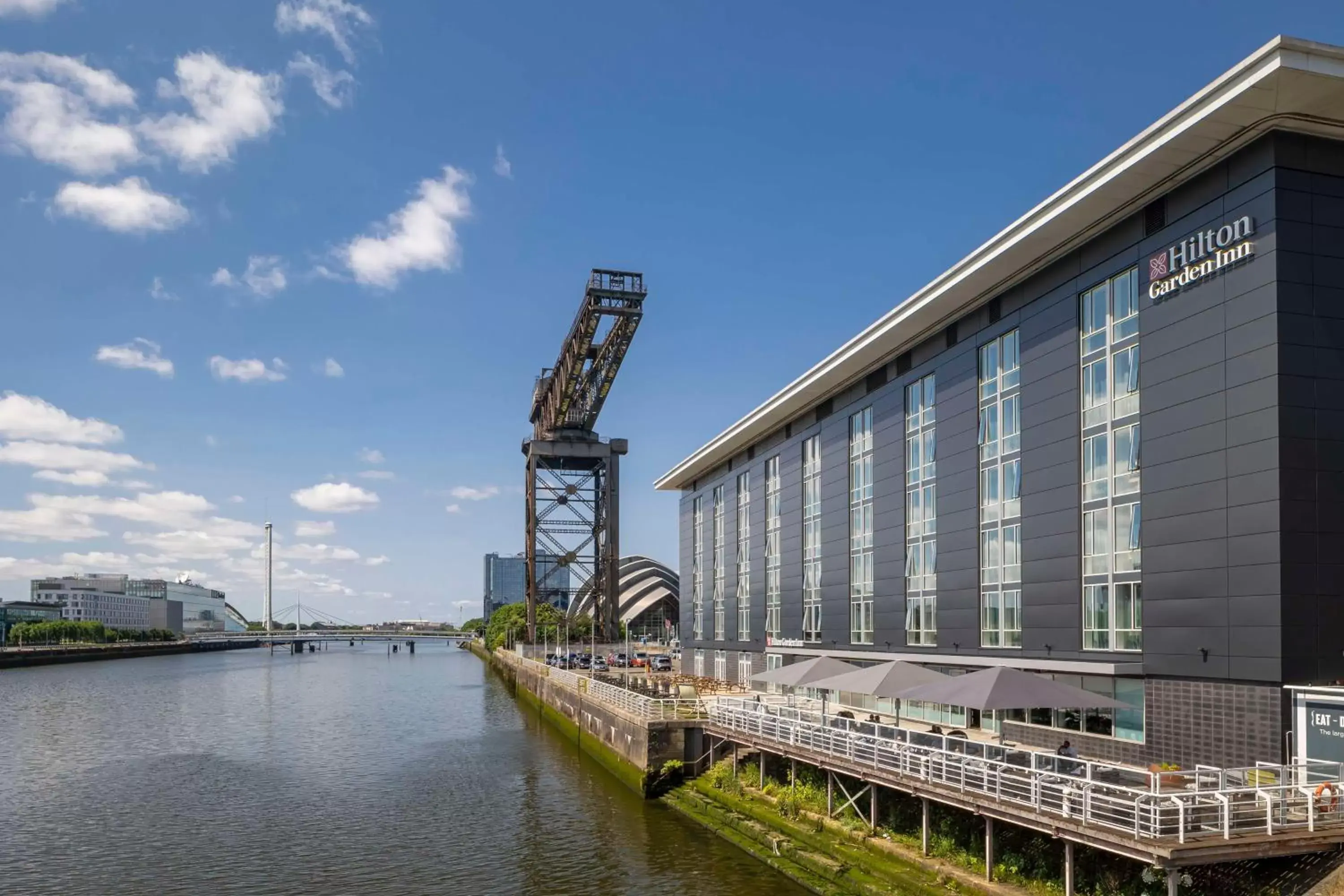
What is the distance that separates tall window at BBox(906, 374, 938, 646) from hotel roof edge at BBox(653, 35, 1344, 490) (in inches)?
94.2

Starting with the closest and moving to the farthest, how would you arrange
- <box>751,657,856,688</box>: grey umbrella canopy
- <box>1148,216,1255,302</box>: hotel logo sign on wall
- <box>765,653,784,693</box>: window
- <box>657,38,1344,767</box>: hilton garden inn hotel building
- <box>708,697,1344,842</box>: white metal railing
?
<box>708,697,1344,842</box>: white metal railing
<box>657,38,1344,767</box>: hilton garden inn hotel building
<box>1148,216,1255,302</box>: hotel logo sign on wall
<box>751,657,856,688</box>: grey umbrella canopy
<box>765,653,784,693</box>: window

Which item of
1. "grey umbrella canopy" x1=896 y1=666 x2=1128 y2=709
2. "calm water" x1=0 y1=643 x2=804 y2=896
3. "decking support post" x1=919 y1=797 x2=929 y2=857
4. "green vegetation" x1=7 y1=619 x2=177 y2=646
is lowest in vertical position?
"green vegetation" x1=7 y1=619 x2=177 y2=646

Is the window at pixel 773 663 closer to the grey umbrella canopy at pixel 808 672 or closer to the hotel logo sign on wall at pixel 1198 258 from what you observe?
the grey umbrella canopy at pixel 808 672

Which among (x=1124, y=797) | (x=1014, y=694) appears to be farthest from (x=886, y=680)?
(x=1124, y=797)

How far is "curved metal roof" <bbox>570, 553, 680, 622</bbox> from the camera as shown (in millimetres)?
144125

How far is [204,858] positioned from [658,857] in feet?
43.3

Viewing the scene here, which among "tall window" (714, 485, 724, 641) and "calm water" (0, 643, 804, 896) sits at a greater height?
"tall window" (714, 485, 724, 641)

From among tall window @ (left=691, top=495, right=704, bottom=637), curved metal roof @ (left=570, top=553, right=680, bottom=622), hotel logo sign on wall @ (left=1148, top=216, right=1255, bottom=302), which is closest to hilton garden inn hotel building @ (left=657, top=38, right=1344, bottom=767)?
hotel logo sign on wall @ (left=1148, top=216, right=1255, bottom=302)

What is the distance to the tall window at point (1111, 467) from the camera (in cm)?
2695

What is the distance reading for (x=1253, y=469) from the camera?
Answer: 2302cm

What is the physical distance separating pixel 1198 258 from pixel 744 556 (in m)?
39.7

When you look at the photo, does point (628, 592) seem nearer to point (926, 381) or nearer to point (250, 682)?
point (250, 682)

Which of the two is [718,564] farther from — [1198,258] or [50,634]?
[50,634]

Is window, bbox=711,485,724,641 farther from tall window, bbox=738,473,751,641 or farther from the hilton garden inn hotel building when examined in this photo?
the hilton garden inn hotel building
